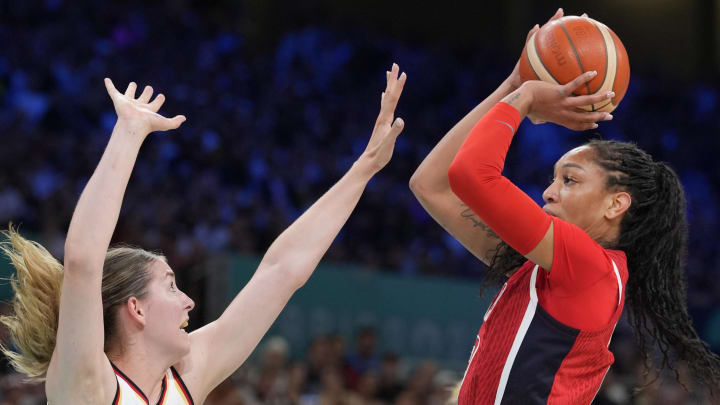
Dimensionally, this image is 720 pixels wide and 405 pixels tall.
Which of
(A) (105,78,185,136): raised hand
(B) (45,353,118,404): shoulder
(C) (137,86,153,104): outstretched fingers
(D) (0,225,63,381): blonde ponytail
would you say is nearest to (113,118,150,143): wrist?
(A) (105,78,185,136): raised hand

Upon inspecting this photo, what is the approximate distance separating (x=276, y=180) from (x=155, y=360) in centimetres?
764

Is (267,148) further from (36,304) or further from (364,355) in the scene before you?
(36,304)

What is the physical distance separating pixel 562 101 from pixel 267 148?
8.43 metres

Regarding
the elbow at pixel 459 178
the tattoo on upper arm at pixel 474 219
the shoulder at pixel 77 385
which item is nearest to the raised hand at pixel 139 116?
the shoulder at pixel 77 385

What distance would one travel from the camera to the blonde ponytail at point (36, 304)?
265cm

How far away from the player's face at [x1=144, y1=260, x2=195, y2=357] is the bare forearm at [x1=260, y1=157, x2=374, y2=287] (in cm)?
37

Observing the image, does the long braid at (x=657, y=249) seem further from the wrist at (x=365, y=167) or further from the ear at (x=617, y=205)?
the wrist at (x=365, y=167)

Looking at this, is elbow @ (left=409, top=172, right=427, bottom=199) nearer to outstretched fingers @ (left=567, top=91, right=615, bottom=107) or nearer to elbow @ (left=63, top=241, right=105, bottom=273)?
outstretched fingers @ (left=567, top=91, right=615, bottom=107)

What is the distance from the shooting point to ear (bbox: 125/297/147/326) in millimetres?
2729

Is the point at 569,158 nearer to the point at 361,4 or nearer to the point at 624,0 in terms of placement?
the point at 361,4

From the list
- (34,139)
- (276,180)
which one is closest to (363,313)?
(276,180)

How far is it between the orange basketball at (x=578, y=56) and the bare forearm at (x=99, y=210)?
1.21m

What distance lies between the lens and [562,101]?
2615mm

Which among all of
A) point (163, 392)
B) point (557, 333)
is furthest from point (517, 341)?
point (163, 392)
